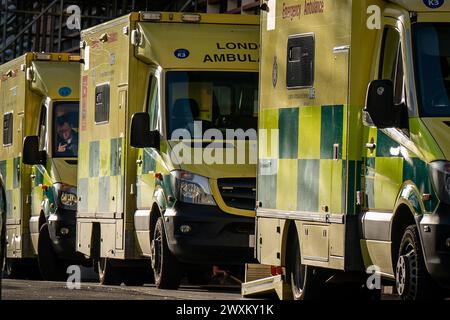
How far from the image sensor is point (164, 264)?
1714cm

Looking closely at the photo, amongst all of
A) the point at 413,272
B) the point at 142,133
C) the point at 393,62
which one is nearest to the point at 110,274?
the point at 142,133

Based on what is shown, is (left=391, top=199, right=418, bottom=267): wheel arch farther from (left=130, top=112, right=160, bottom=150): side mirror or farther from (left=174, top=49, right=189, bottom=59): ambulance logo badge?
(left=174, top=49, right=189, bottom=59): ambulance logo badge

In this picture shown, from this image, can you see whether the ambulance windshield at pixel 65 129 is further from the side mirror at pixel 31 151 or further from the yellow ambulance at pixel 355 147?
the yellow ambulance at pixel 355 147

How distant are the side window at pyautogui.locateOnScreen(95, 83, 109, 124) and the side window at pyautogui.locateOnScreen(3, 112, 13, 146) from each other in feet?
16.6

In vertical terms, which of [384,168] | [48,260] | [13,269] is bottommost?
[13,269]

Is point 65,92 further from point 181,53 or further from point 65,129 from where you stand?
point 181,53

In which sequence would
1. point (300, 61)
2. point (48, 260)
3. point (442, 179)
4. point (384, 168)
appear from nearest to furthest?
1. point (442, 179)
2. point (384, 168)
3. point (300, 61)
4. point (48, 260)

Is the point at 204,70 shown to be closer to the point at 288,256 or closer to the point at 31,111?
the point at 288,256

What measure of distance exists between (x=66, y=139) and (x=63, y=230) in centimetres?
139

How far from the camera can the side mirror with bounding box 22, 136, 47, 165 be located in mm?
21984

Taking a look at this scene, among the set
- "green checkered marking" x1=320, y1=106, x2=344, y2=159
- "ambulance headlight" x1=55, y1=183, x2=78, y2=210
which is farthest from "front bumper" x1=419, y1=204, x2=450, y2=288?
"ambulance headlight" x1=55, y1=183, x2=78, y2=210

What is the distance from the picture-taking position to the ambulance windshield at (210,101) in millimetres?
17047
